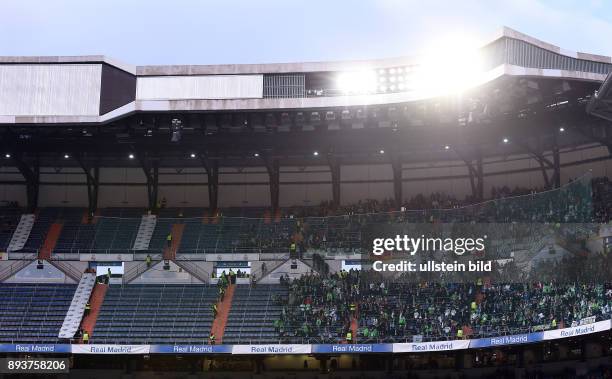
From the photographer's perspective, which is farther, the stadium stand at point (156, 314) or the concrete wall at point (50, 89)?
the concrete wall at point (50, 89)

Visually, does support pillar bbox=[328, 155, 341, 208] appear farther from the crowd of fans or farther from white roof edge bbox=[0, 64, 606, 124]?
white roof edge bbox=[0, 64, 606, 124]

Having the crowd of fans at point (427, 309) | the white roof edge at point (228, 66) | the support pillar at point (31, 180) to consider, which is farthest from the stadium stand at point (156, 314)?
the white roof edge at point (228, 66)

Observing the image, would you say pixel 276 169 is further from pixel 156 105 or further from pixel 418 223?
pixel 418 223

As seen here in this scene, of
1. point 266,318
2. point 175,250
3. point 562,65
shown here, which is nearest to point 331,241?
point 266,318

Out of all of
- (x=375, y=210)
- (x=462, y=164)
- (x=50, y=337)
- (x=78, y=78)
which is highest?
(x=78, y=78)

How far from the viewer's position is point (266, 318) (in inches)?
1706

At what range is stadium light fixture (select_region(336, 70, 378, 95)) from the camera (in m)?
43.8

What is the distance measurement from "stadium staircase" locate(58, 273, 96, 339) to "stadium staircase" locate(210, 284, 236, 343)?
814cm

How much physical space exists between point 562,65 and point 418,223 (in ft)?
37.7

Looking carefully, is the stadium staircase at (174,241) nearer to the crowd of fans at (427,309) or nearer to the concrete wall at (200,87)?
the crowd of fans at (427,309)

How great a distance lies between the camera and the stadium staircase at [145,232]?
5038 cm

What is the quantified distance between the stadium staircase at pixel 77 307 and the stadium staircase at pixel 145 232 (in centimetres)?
364

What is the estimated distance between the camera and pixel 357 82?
4412 centimetres

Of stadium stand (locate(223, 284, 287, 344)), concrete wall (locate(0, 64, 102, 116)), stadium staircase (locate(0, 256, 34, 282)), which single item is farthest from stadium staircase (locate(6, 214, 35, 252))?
stadium stand (locate(223, 284, 287, 344))
